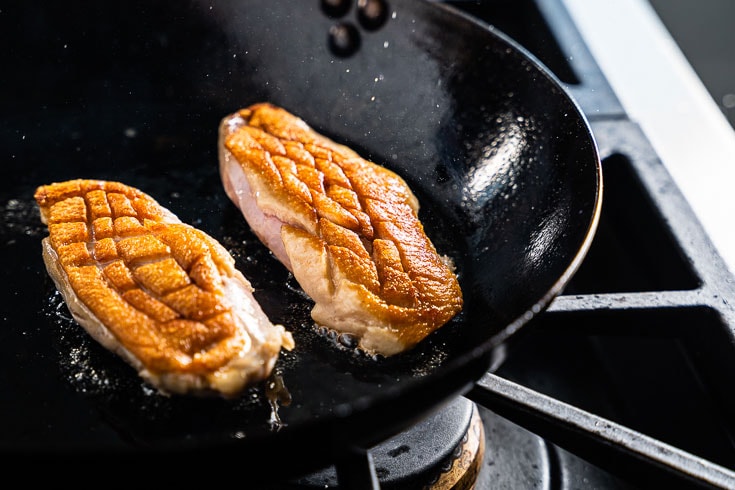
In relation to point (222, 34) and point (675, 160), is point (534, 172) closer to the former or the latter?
point (675, 160)

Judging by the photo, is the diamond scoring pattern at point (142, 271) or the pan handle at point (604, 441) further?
the diamond scoring pattern at point (142, 271)

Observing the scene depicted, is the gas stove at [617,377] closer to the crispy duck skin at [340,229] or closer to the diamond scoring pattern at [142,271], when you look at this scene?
the crispy duck skin at [340,229]

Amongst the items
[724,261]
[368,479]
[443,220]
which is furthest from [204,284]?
[724,261]

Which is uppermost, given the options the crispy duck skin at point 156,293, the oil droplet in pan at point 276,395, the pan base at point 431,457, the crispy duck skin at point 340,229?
the crispy duck skin at point 340,229

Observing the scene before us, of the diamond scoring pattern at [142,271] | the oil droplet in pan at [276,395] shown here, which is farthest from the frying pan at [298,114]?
the diamond scoring pattern at [142,271]

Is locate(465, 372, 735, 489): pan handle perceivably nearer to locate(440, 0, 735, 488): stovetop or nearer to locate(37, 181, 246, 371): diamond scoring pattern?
locate(440, 0, 735, 488): stovetop

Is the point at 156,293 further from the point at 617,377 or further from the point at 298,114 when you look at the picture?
the point at 617,377

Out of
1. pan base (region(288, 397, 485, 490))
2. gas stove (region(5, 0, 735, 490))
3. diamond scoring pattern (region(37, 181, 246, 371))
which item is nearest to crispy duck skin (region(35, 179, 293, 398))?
diamond scoring pattern (region(37, 181, 246, 371))

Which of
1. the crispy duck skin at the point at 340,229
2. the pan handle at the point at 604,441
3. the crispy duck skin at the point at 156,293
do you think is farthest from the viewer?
the crispy duck skin at the point at 340,229
